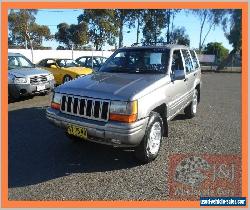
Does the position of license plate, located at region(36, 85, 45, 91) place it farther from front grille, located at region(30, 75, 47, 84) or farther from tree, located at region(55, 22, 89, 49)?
tree, located at region(55, 22, 89, 49)

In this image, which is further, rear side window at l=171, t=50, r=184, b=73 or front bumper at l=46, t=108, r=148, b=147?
rear side window at l=171, t=50, r=184, b=73

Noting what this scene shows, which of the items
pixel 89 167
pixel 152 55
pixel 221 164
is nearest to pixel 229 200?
pixel 221 164

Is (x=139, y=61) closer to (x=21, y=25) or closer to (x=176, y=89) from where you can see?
(x=176, y=89)

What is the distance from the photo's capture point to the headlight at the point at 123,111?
4.30 meters

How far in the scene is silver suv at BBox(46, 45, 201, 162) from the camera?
4336 mm

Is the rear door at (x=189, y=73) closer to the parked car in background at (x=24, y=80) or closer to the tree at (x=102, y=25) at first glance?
the parked car in background at (x=24, y=80)

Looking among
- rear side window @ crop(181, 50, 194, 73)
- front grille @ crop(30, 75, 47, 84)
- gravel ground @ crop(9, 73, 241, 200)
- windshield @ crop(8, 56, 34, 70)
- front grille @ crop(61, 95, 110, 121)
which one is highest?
rear side window @ crop(181, 50, 194, 73)

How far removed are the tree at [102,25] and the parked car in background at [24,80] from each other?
68.3 feet

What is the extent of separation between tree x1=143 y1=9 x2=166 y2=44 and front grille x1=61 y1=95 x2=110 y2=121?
88.2ft

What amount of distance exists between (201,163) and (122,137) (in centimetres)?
159

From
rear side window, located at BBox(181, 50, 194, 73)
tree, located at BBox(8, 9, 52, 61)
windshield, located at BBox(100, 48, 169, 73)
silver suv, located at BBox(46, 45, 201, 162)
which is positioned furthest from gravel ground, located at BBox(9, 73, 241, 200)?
tree, located at BBox(8, 9, 52, 61)

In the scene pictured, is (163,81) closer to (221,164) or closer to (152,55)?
(152,55)

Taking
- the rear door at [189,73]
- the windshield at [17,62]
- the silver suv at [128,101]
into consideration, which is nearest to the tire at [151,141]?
the silver suv at [128,101]

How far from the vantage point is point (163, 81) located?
517cm
